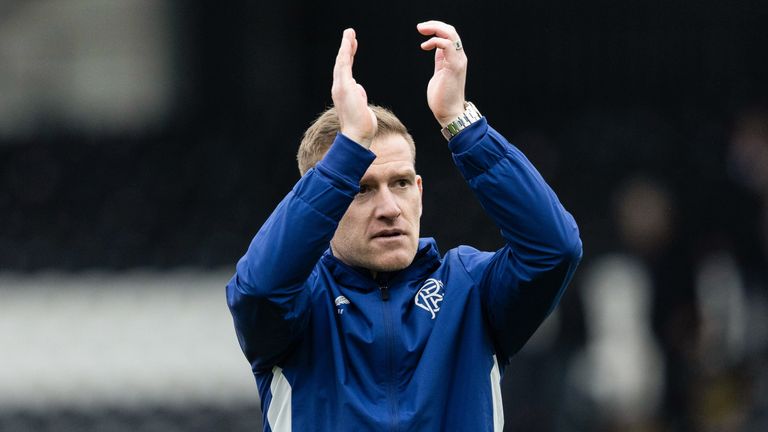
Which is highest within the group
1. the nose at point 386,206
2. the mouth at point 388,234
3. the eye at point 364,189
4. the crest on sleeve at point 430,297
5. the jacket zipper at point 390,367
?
the eye at point 364,189

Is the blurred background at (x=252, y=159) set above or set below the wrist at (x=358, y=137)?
below

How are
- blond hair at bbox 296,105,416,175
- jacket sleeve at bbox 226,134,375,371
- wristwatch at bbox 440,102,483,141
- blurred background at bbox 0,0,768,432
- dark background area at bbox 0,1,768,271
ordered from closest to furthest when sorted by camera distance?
jacket sleeve at bbox 226,134,375,371 < wristwatch at bbox 440,102,483,141 < blond hair at bbox 296,105,416,175 < blurred background at bbox 0,0,768,432 < dark background area at bbox 0,1,768,271

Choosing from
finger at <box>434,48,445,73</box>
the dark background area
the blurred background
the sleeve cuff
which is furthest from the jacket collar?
the dark background area

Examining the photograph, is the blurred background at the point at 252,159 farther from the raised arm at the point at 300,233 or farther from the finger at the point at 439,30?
the raised arm at the point at 300,233

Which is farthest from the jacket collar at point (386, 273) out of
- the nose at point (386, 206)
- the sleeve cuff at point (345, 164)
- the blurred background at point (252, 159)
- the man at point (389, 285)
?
the blurred background at point (252, 159)

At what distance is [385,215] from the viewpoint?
3.11m

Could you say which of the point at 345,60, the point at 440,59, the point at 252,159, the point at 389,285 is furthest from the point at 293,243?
the point at 252,159

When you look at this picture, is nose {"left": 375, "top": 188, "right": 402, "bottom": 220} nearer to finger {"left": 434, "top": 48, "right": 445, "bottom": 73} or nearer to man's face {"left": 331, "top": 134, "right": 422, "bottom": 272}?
man's face {"left": 331, "top": 134, "right": 422, "bottom": 272}

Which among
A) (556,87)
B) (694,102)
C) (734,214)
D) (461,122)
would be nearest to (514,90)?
(556,87)

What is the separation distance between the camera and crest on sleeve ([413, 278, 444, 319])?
310 cm

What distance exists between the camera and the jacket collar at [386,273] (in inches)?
124

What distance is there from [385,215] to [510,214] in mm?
287

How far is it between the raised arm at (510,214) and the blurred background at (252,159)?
15.4ft

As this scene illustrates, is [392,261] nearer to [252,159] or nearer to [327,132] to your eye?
[327,132]
